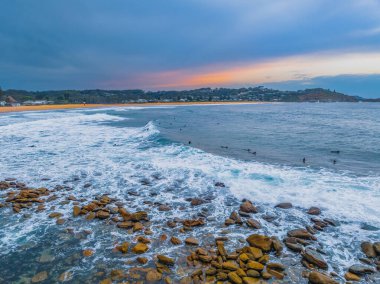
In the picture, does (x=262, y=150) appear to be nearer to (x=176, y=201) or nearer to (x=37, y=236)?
(x=176, y=201)

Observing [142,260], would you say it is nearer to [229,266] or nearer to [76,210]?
[229,266]

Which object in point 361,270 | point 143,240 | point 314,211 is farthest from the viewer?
point 314,211

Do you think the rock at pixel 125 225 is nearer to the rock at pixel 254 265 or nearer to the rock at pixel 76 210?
the rock at pixel 76 210

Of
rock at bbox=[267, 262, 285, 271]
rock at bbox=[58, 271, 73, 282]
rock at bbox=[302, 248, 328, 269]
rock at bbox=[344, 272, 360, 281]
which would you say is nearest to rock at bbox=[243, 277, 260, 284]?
rock at bbox=[267, 262, 285, 271]

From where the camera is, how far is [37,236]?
6723 mm

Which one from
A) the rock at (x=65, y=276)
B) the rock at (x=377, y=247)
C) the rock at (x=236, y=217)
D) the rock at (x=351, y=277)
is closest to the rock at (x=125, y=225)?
the rock at (x=65, y=276)

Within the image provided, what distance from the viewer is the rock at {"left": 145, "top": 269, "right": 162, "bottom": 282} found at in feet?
16.8

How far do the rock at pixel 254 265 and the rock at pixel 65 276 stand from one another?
3700mm

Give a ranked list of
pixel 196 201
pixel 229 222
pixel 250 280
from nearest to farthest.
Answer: pixel 250 280, pixel 229 222, pixel 196 201

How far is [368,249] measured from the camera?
6090 millimetres

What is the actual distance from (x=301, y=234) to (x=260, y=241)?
49.2 inches

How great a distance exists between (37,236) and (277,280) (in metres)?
6.07

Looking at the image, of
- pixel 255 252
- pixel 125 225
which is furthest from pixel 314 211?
pixel 125 225

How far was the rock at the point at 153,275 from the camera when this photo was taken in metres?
5.11
